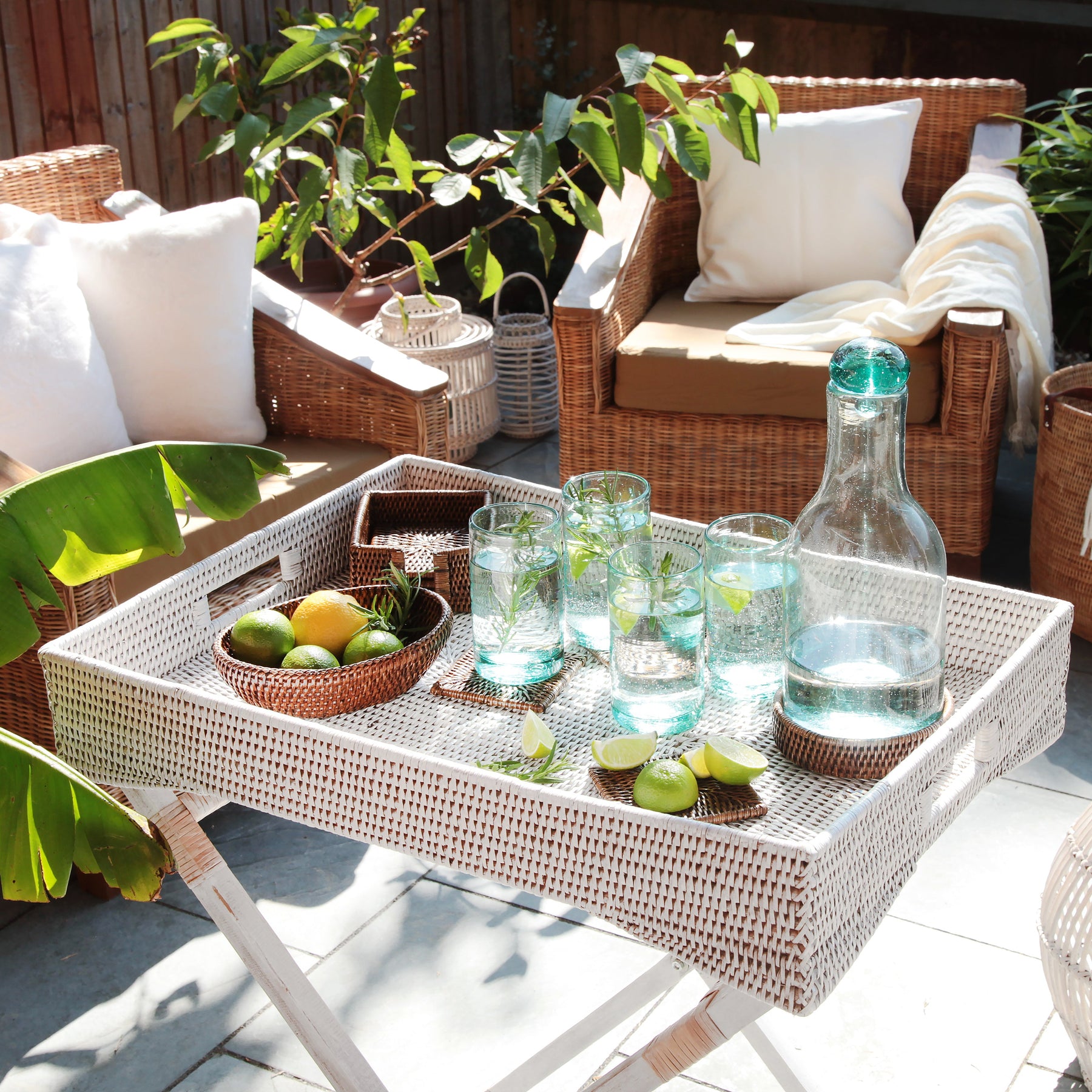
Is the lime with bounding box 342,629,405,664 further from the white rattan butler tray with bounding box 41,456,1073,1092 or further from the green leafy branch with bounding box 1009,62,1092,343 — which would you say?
the green leafy branch with bounding box 1009,62,1092,343

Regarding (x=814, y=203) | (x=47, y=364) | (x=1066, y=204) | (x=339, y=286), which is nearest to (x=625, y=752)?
(x=47, y=364)

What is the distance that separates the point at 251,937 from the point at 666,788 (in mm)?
485

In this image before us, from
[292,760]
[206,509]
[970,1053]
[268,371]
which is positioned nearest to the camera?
[292,760]

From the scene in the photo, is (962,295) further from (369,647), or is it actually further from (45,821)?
(45,821)

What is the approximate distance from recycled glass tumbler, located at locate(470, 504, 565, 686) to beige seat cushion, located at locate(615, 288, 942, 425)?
1.44 m

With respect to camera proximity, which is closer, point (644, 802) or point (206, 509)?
point (644, 802)

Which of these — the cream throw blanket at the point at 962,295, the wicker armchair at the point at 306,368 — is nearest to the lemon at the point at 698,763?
the wicker armchair at the point at 306,368

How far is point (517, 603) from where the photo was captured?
134 centimetres

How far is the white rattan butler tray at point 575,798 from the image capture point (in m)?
0.99

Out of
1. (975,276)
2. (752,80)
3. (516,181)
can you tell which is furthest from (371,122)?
(975,276)

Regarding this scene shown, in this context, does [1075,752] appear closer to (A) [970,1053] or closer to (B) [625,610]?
(A) [970,1053]

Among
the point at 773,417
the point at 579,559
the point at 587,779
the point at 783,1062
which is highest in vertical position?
the point at 579,559

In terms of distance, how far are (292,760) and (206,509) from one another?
327 mm

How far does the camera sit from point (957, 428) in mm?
2617
